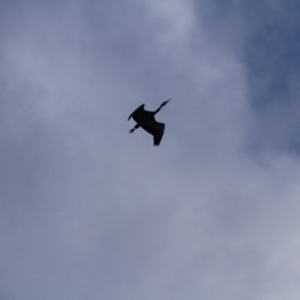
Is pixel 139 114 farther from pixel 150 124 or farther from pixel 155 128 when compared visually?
pixel 155 128

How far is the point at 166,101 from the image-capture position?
5859 centimetres

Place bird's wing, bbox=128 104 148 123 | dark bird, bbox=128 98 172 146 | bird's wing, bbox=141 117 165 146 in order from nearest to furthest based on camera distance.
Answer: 1. bird's wing, bbox=128 104 148 123
2. dark bird, bbox=128 98 172 146
3. bird's wing, bbox=141 117 165 146

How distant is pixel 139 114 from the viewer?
184 ft

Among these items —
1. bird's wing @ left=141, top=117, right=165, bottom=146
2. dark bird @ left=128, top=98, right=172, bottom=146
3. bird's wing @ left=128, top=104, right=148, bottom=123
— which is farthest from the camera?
bird's wing @ left=141, top=117, right=165, bottom=146

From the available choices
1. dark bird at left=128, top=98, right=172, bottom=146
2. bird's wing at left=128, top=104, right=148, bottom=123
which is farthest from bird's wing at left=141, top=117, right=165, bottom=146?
bird's wing at left=128, top=104, right=148, bottom=123

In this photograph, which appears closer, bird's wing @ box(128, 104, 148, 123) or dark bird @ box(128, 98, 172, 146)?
bird's wing @ box(128, 104, 148, 123)

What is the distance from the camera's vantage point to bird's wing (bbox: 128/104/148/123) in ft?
183

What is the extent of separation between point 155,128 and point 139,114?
2.20 metres

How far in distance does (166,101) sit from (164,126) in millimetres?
2863

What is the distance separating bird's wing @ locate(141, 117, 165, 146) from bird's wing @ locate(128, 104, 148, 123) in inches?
38.1

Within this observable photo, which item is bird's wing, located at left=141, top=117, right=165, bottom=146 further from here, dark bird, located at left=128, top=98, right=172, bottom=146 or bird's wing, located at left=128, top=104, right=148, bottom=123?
bird's wing, located at left=128, top=104, right=148, bottom=123

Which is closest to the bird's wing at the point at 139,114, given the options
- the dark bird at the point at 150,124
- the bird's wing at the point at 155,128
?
the dark bird at the point at 150,124

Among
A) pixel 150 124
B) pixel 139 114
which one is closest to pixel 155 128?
pixel 150 124

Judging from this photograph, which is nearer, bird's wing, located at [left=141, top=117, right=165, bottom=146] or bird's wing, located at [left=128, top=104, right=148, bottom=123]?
bird's wing, located at [left=128, top=104, right=148, bottom=123]
